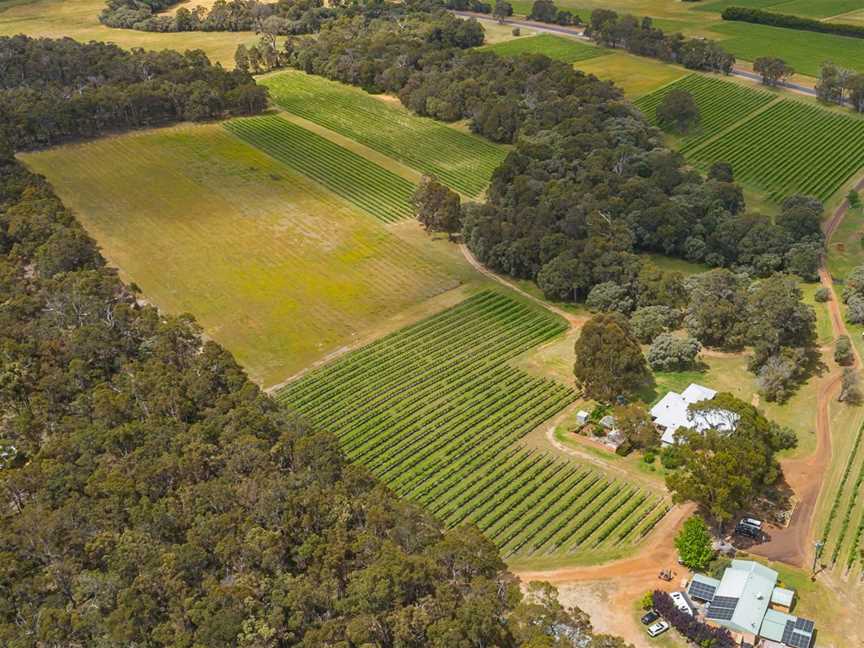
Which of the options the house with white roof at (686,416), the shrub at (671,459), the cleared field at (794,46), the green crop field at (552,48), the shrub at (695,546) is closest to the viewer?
the shrub at (695,546)

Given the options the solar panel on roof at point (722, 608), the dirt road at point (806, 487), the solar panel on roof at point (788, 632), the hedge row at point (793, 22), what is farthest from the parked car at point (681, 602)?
the hedge row at point (793, 22)

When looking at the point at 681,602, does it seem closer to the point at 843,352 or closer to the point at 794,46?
the point at 843,352

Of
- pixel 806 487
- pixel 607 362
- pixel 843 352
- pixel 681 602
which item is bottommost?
pixel 681 602

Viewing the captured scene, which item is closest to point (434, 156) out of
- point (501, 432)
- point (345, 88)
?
point (345, 88)

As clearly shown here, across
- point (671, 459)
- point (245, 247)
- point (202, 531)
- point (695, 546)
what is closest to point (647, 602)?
point (695, 546)

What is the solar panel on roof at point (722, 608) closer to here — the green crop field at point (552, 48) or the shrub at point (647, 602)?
the shrub at point (647, 602)

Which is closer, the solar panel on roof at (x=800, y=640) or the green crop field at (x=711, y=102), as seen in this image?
the solar panel on roof at (x=800, y=640)

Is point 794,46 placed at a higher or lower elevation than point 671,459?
higher
